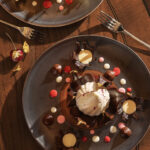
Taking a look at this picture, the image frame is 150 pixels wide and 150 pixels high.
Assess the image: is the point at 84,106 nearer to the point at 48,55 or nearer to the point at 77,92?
the point at 77,92

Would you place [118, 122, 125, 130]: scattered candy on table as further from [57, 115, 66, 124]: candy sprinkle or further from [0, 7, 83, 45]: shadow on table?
[0, 7, 83, 45]: shadow on table

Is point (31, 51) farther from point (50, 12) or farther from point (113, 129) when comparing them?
point (113, 129)

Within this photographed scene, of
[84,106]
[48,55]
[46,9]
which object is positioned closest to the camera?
[84,106]

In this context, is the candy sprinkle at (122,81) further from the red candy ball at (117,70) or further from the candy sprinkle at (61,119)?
the candy sprinkle at (61,119)

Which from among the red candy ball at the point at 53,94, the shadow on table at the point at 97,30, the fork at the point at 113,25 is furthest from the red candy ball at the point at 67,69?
the fork at the point at 113,25

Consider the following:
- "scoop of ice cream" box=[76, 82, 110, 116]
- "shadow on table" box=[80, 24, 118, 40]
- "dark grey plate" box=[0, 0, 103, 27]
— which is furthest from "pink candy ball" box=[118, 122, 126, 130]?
"dark grey plate" box=[0, 0, 103, 27]

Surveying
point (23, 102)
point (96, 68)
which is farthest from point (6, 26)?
point (96, 68)
